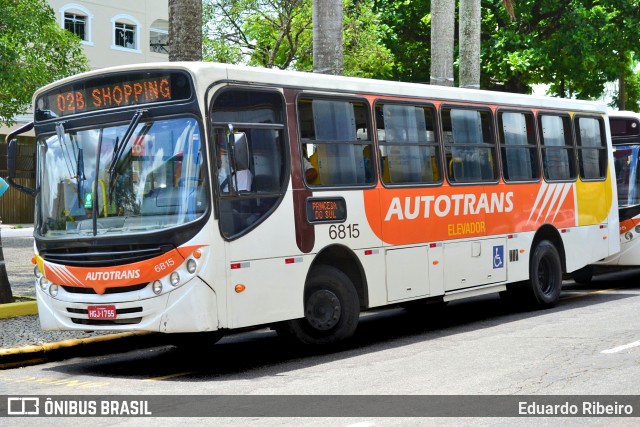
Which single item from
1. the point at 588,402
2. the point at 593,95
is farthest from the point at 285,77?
the point at 593,95

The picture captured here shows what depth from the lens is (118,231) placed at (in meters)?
10.3

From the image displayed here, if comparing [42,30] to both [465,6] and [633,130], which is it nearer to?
[465,6]

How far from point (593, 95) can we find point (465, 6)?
1934cm

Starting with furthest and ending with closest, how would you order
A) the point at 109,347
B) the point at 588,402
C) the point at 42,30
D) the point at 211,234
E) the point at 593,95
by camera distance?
the point at 593,95 → the point at 42,30 → the point at 109,347 → the point at 211,234 → the point at 588,402

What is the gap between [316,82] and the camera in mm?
11562

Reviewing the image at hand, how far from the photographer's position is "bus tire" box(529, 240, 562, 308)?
15047mm

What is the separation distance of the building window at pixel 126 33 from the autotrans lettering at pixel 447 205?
36.5 m

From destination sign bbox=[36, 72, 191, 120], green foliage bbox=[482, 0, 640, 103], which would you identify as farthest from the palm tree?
green foliage bbox=[482, 0, 640, 103]

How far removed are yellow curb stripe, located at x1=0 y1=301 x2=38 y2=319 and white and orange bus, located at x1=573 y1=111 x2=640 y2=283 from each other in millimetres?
9328

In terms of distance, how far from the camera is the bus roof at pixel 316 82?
10.3m

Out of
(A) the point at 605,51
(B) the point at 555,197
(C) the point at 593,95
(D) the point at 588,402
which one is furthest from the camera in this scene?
(C) the point at 593,95

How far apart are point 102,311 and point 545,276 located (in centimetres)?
746

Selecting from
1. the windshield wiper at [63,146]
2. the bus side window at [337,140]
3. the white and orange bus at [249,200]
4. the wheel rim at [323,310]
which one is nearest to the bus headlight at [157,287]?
the white and orange bus at [249,200]

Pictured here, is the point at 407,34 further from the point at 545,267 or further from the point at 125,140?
the point at 125,140
